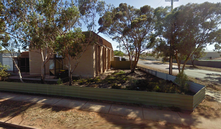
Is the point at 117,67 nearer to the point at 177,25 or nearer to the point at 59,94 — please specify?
the point at 177,25

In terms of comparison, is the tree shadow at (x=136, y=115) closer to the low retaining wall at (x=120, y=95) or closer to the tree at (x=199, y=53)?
the low retaining wall at (x=120, y=95)

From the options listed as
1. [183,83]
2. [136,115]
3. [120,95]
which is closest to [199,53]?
[183,83]

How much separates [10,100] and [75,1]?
8.12m

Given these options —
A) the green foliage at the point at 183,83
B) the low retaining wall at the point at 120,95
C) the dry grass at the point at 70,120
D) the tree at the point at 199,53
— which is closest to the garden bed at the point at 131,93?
the low retaining wall at the point at 120,95

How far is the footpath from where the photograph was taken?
4328 millimetres

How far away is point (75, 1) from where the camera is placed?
8812 millimetres

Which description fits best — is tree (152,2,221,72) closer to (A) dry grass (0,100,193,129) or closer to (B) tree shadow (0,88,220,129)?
(B) tree shadow (0,88,220,129)

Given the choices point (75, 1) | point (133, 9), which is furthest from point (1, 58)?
point (133, 9)

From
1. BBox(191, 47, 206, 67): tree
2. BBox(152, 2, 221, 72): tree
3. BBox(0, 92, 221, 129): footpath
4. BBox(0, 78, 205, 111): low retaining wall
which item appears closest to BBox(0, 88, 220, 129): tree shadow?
BBox(0, 92, 221, 129): footpath

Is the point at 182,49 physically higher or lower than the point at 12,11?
lower

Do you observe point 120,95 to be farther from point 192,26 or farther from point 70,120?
point 192,26

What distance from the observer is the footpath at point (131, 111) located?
433 cm

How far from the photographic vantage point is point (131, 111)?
5.14 meters

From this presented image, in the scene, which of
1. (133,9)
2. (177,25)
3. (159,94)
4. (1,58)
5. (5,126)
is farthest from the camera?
(1,58)
